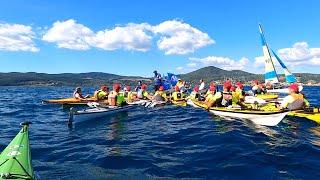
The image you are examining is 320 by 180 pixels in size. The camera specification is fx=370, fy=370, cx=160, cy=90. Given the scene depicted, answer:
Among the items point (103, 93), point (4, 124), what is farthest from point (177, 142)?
point (103, 93)

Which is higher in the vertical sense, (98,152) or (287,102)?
(287,102)

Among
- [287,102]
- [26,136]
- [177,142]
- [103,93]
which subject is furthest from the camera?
[103,93]

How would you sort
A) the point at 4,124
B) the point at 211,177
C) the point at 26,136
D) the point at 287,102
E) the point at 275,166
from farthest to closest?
the point at 4,124 → the point at 287,102 → the point at 275,166 → the point at 211,177 → the point at 26,136

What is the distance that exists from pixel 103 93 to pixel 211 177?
79.3 feet

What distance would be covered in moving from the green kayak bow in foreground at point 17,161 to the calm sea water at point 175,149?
270 cm

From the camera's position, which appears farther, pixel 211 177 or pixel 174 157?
pixel 174 157

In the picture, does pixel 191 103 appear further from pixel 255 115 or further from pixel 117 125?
pixel 255 115

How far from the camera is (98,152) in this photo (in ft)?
46.3

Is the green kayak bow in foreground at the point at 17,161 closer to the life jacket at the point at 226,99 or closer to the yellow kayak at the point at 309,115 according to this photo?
the yellow kayak at the point at 309,115

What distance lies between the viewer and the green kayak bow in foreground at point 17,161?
299 inches

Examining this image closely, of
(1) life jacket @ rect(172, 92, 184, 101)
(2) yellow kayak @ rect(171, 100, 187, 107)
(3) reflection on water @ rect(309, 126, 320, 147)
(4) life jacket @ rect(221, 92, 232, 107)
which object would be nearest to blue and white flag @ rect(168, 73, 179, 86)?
(1) life jacket @ rect(172, 92, 184, 101)

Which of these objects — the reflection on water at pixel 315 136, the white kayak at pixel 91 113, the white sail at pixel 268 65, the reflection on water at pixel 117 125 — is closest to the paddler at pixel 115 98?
the white kayak at pixel 91 113

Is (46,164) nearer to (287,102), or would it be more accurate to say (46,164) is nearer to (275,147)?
(275,147)

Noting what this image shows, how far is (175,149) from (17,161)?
7.51 metres
